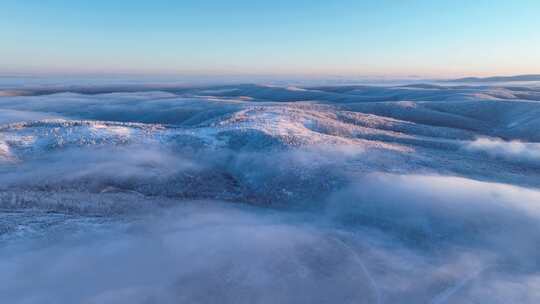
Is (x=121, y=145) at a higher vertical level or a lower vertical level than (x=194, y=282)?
higher

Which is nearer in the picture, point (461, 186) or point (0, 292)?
point (0, 292)

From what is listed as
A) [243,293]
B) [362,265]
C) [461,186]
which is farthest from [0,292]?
[461,186]

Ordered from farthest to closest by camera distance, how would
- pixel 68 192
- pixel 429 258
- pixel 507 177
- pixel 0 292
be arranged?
pixel 507 177
pixel 68 192
pixel 429 258
pixel 0 292

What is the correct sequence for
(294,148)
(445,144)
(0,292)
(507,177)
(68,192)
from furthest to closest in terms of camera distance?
(445,144)
(294,148)
(507,177)
(68,192)
(0,292)

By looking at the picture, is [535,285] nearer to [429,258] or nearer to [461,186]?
[429,258]

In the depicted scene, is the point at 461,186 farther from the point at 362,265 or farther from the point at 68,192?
the point at 68,192

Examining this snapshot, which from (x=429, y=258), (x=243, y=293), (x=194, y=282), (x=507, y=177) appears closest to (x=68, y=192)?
(x=194, y=282)

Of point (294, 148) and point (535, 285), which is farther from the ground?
point (294, 148)

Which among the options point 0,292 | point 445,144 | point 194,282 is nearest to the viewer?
point 0,292

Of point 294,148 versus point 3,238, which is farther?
point 294,148
